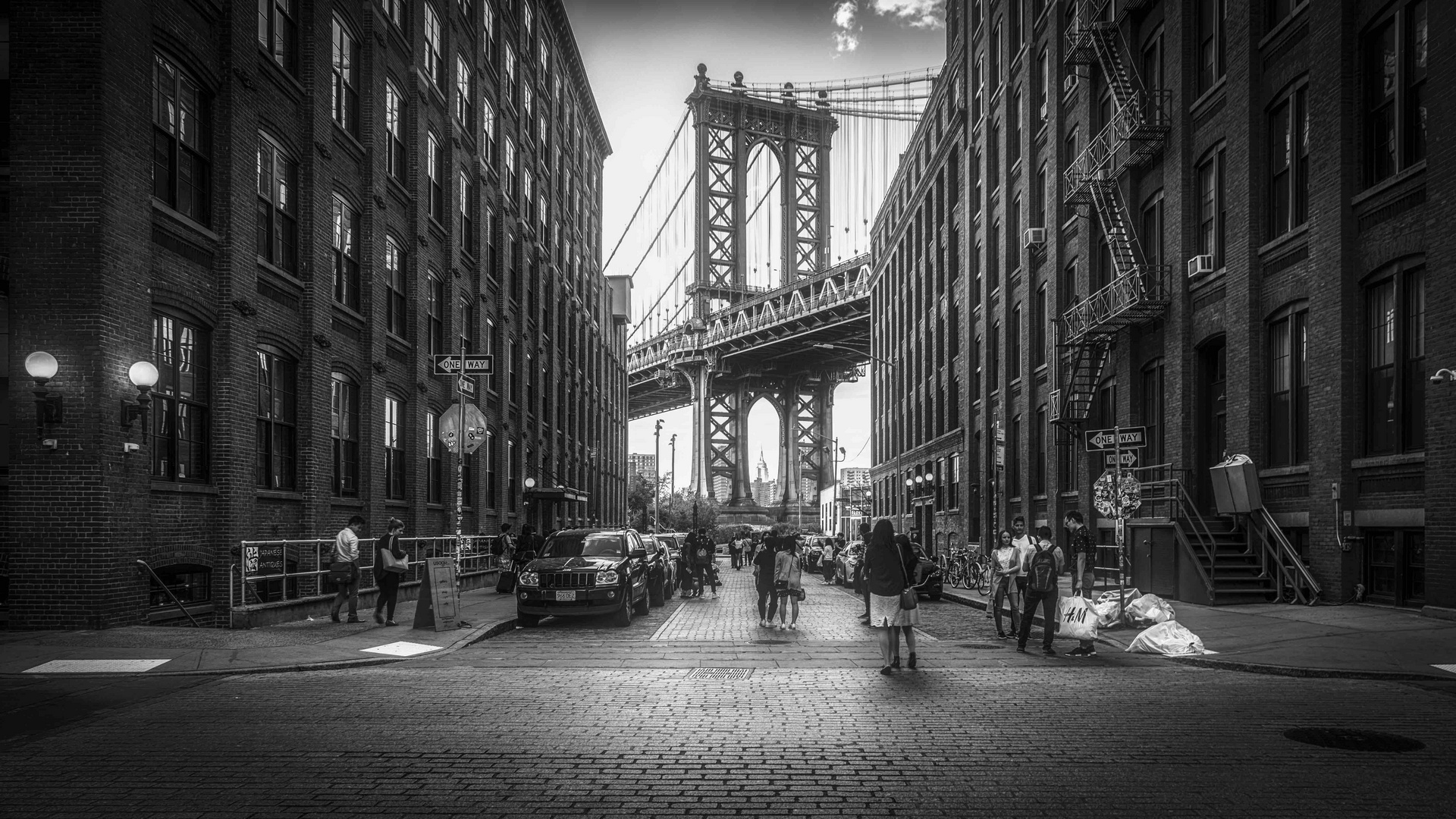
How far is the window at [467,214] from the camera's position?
3384cm

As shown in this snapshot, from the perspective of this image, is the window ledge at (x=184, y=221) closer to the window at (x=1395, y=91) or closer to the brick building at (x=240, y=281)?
the brick building at (x=240, y=281)

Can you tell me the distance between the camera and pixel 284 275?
20.3 m

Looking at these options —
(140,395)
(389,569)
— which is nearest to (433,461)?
(389,569)

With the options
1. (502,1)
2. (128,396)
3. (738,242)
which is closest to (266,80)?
(128,396)

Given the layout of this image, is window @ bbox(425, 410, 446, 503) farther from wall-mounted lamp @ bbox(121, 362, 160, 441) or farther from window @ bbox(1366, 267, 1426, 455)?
window @ bbox(1366, 267, 1426, 455)

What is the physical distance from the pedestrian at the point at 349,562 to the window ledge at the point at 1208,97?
18612 millimetres

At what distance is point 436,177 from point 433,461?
781 centimetres

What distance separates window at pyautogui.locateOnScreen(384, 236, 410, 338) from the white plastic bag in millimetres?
17201

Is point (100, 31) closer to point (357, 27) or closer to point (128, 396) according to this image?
point (128, 396)

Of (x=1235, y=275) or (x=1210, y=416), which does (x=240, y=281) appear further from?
(x=1210, y=416)

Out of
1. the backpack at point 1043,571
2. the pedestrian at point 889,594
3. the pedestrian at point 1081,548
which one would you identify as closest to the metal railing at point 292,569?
the pedestrian at point 889,594

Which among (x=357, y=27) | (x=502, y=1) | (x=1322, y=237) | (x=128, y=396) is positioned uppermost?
(x=502, y=1)

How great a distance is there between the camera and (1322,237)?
19.2 m

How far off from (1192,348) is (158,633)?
2030cm
